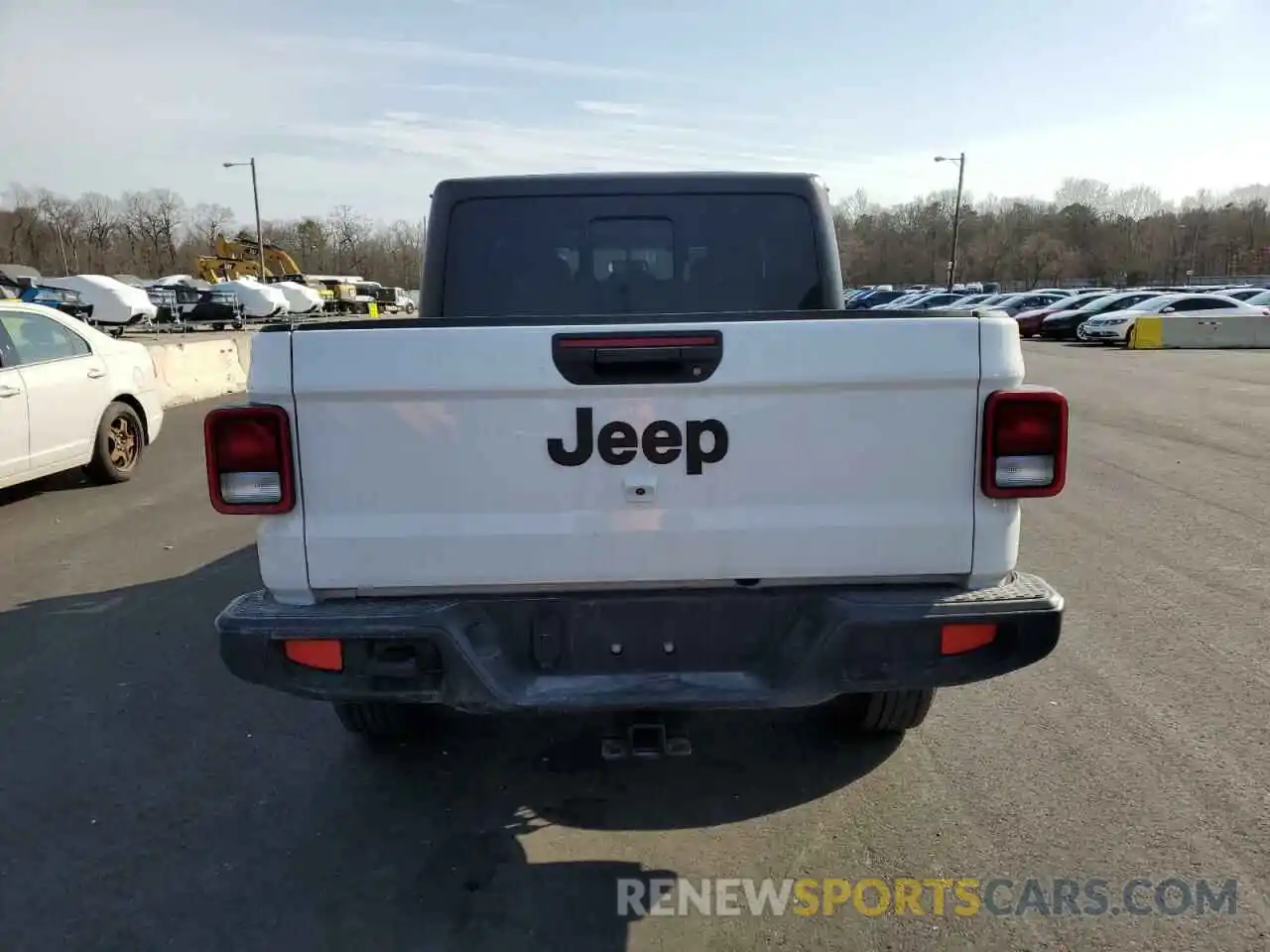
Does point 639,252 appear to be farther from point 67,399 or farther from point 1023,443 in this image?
point 67,399

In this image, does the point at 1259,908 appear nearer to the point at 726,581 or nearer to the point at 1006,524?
the point at 1006,524

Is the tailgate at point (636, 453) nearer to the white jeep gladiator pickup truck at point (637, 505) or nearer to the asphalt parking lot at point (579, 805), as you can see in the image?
the white jeep gladiator pickup truck at point (637, 505)

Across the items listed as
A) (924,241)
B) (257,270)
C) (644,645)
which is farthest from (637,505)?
(924,241)

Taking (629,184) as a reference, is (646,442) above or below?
below

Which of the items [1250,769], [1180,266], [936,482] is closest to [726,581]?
[936,482]

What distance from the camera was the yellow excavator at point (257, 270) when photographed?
60.8 meters

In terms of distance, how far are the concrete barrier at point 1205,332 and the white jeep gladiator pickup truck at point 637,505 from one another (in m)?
28.7

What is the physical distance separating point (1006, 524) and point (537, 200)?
2.67 meters

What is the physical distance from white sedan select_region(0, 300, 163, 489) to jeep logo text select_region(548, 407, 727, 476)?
6753 millimetres

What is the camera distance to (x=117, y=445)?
354 inches

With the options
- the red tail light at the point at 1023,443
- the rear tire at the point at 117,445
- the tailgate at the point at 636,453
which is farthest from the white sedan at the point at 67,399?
the red tail light at the point at 1023,443

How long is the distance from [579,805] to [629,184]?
109 inches

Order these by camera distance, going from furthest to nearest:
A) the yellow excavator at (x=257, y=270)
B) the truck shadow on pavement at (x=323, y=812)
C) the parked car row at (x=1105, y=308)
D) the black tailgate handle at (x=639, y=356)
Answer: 1. the yellow excavator at (x=257, y=270)
2. the parked car row at (x=1105, y=308)
3. the truck shadow on pavement at (x=323, y=812)
4. the black tailgate handle at (x=639, y=356)

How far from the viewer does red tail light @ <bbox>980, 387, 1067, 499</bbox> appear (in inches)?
105
